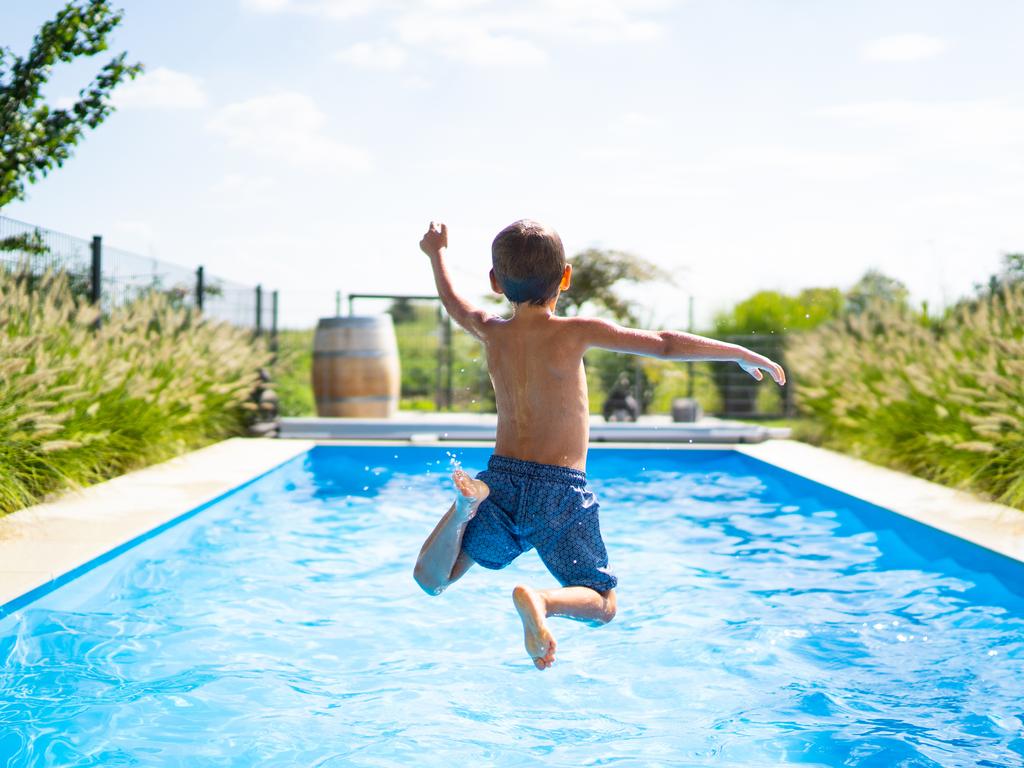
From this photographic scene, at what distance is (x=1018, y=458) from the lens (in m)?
5.69

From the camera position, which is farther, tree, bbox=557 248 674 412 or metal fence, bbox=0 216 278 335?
tree, bbox=557 248 674 412

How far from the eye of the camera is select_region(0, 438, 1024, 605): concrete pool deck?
13.6 feet

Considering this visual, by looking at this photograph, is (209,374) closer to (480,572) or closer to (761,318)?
(480,572)

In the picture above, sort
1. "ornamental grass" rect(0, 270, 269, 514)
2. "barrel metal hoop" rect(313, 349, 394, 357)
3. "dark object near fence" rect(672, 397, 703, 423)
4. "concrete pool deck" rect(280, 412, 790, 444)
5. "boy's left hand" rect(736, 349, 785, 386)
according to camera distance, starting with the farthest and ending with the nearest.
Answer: "dark object near fence" rect(672, 397, 703, 423), "barrel metal hoop" rect(313, 349, 394, 357), "concrete pool deck" rect(280, 412, 790, 444), "ornamental grass" rect(0, 270, 269, 514), "boy's left hand" rect(736, 349, 785, 386)

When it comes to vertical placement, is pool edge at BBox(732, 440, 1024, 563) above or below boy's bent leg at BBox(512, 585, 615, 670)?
below

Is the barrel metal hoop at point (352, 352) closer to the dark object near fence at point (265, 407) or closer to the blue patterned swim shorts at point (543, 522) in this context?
the dark object near fence at point (265, 407)

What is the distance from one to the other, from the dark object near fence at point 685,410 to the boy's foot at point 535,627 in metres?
9.85

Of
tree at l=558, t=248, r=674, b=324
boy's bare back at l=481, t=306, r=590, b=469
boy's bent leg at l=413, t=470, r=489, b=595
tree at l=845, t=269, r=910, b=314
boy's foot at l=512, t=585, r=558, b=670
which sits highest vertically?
tree at l=558, t=248, r=674, b=324

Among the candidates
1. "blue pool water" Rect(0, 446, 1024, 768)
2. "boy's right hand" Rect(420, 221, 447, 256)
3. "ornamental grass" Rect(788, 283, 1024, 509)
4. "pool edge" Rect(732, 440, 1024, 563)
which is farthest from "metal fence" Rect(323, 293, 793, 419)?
"boy's right hand" Rect(420, 221, 447, 256)

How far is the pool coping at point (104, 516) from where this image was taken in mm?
3865

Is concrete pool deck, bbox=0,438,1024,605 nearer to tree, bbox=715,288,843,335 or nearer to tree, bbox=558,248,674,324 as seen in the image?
tree, bbox=715,288,843,335

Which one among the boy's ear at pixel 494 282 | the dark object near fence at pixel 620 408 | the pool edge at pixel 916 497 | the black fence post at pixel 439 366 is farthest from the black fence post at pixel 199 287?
the boy's ear at pixel 494 282

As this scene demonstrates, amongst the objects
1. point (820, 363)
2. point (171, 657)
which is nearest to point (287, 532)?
point (171, 657)

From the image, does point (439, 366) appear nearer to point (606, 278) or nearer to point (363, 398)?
point (363, 398)
